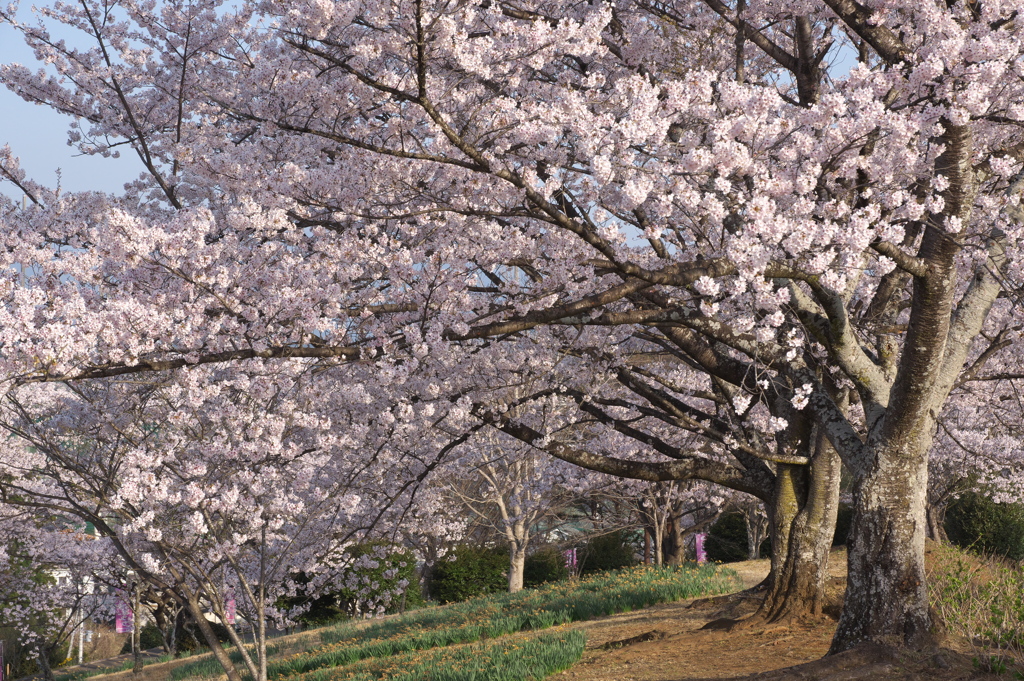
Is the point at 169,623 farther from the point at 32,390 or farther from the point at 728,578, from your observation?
the point at 728,578

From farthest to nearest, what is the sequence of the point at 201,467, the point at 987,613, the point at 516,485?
the point at 516,485 < the point at 201,467 < the point at 987,613

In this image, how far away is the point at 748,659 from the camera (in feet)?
21.7

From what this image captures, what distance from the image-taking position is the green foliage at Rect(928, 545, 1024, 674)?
5113mm

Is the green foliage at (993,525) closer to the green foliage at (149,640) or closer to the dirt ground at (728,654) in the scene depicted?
the dirt ground at (728,654)

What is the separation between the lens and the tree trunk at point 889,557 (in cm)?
568

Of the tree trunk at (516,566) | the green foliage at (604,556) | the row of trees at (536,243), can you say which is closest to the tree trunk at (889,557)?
the row of trees at (536,243)

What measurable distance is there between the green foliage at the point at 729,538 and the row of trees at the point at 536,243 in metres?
14.3

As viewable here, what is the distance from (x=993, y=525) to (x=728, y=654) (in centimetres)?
1277

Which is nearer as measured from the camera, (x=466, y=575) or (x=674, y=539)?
(x=674, y=539)

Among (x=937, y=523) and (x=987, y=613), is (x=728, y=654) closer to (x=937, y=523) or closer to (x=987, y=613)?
(x=987, y=613)

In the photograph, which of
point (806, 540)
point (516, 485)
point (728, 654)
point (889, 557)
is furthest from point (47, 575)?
point (889, 557)

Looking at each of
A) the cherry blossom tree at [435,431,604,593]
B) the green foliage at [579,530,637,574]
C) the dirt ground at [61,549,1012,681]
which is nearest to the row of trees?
the dirt ground at [61,549,1012,681]

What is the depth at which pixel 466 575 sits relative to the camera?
2161cm

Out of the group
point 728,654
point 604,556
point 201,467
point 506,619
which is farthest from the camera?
point 604,556
